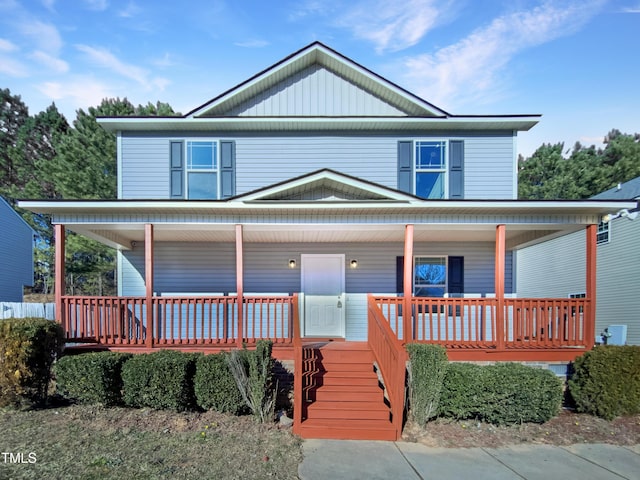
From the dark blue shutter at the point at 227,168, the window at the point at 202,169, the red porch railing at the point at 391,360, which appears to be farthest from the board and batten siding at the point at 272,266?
the red porch railing at the point at 391,360

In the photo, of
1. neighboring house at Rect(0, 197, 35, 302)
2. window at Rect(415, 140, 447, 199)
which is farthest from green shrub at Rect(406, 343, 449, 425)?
neighboring house at Rect(0, 197, 35, 302)

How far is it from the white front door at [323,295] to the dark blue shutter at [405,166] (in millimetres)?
2383

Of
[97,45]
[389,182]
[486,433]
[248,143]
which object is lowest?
[486,433]

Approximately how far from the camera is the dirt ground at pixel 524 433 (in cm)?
527

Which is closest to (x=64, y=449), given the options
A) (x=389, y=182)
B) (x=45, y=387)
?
(x=45, y=387)

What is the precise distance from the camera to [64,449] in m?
4.41

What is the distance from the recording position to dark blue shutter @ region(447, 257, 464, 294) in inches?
377

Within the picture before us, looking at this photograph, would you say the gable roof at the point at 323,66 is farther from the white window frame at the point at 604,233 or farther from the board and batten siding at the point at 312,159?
the white window frame at the point at 604,233

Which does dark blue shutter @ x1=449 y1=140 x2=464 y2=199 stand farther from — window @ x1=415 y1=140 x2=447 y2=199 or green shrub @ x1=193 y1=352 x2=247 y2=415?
green shrub @ x1=193 y1=352 x2=247 y2=415

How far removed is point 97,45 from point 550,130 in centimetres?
2886

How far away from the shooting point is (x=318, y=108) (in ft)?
31.6

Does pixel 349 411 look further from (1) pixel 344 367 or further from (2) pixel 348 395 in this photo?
(1) pixel 344 367

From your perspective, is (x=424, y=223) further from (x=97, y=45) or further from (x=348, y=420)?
(x=97, y=45)

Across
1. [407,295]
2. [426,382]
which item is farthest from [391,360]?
[407,295]
